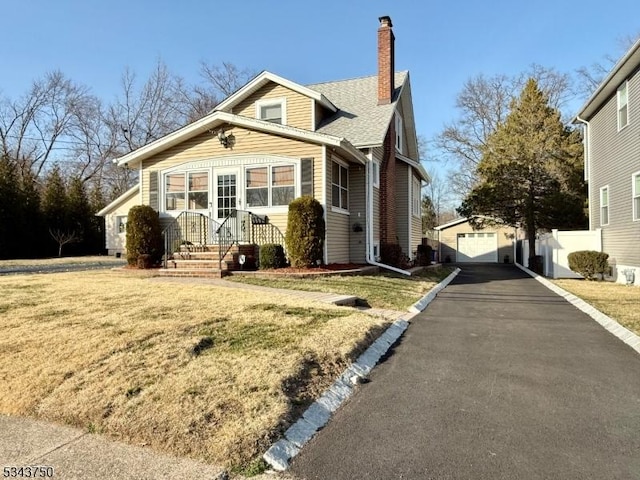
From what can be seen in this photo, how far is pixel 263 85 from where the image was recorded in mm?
16203

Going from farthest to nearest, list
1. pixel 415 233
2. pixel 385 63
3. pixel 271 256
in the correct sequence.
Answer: pixel 415 233
pixel 385 63
pixel 271 256

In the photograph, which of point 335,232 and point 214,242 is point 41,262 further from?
point 335,232

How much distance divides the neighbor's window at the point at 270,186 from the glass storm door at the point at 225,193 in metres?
0.44

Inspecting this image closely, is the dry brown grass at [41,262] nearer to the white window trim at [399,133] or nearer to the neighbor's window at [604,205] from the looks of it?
the white window trim at [399,133]

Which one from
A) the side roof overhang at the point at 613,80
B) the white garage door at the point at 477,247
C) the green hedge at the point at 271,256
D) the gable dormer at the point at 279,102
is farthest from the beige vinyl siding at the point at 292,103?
the white garage door at the point at 477,247

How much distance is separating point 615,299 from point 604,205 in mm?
7418

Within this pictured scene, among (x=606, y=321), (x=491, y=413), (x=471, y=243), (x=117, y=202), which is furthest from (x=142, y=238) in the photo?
(x=471, y=243)

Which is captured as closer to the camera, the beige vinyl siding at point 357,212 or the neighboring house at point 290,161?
the neighboring house at point 290,161

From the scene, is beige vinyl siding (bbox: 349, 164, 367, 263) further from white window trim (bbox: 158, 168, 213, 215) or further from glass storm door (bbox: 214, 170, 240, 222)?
white window trim (bbox: 158, 168, 213, 215)

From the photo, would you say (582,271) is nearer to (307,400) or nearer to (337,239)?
(337,239)

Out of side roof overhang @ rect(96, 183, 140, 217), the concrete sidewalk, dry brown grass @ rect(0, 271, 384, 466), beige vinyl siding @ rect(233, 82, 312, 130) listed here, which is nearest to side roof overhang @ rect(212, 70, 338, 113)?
beige vinyl siding @ rect(233, 82, 312, 130)

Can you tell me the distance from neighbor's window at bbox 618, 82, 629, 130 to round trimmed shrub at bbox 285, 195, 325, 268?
9.58m

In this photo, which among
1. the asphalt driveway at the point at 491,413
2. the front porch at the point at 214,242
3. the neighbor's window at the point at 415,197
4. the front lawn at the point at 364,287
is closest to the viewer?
the asphalt driveway at the point at 491,413

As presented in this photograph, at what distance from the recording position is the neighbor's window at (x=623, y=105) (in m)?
13.5
